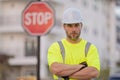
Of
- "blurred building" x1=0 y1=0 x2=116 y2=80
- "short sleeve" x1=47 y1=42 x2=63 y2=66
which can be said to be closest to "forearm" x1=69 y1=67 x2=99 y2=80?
"short sleeve" x1=47 y1=42 x2=63 y2=66

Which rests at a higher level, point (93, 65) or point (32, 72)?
point (93, 65)

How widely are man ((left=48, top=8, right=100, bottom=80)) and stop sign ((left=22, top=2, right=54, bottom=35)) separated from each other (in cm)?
582

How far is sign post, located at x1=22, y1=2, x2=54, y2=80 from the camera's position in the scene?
34.9 feet

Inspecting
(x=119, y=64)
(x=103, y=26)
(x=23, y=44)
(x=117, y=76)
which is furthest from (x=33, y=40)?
(x=117, y=76)

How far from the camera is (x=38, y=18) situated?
10.7 m

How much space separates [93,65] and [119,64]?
62357 millimetres

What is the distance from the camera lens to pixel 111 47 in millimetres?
66188

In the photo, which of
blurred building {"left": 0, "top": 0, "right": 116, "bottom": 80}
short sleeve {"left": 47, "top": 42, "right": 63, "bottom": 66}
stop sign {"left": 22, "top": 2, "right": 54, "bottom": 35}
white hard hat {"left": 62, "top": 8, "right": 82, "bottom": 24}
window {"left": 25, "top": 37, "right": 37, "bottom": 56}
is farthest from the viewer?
window {"left": 25, "top": 37, "right": 37, "bottom": 56}

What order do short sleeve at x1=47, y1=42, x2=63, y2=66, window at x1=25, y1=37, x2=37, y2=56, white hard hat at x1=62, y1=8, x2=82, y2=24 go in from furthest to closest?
1. window at x1=25, y1=37, x2=37, y2=56
2. short sleeve at x1=47, y1=42, x2=63, y2=66
3. white hard hat at x1=62, y1=8, x2=82, y2=24

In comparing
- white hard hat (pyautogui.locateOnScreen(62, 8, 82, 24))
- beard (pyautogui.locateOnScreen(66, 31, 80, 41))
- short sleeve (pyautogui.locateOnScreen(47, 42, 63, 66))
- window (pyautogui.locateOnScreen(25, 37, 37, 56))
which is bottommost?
window (pyautogui.locateOnScreen(25, 37, 37, 56))

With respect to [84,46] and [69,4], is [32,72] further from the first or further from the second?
[84,46]

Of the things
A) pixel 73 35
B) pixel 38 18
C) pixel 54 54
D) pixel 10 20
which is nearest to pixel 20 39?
pixel 10 20

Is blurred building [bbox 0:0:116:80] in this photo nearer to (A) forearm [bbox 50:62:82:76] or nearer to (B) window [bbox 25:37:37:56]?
(B) window [bbox 25:37:37:56]

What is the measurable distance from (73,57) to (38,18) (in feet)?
19.7
